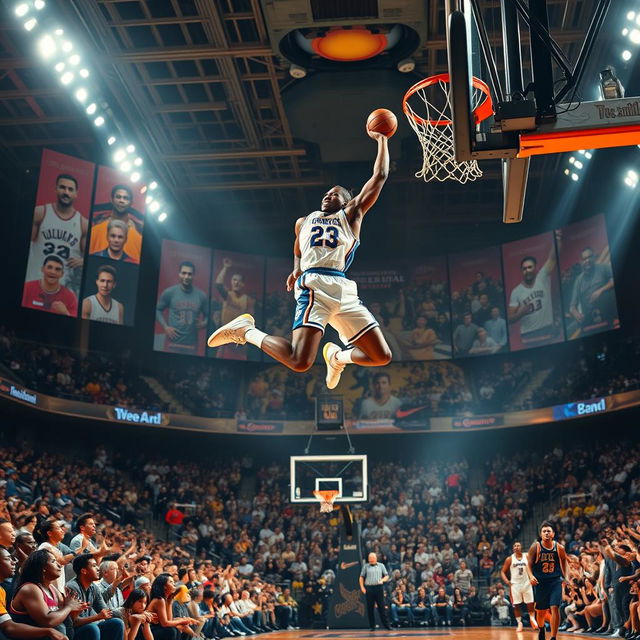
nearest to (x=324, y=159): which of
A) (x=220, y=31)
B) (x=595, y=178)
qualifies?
(x=220, y=31)

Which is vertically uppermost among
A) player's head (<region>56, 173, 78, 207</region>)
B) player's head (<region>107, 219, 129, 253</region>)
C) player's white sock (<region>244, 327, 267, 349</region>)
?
player's head (<region>56, 173, 78, 207</region>)

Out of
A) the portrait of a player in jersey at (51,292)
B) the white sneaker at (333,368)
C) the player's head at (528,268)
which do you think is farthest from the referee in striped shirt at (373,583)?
the player's head at (528,268)

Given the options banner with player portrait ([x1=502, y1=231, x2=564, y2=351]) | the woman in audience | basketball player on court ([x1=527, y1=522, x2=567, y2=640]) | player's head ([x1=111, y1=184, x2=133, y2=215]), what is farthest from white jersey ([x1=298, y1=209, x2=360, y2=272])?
banner with player portrait ([x1=502, y1=231, x2=564, y2=351])

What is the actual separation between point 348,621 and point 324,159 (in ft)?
45.6

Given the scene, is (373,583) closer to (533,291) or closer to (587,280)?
(587,280)

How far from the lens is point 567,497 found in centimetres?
2388

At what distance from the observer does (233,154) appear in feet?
82.1

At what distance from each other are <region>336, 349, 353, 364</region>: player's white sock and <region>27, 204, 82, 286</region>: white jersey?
17237 mm

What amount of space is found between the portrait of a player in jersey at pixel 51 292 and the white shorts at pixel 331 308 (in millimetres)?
17307

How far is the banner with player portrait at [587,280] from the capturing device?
985 inches

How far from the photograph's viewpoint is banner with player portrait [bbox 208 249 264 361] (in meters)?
28.6

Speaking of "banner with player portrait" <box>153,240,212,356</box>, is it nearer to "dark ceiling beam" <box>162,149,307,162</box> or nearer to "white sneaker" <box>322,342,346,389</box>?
"dark ceiling beam" <box>162,149,307,162</box>

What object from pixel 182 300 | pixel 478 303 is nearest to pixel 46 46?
pixel 182 300

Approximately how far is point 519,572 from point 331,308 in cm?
963
